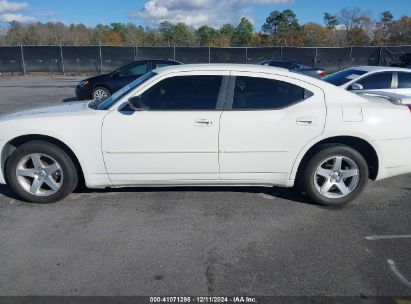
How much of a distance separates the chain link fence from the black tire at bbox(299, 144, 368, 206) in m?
23.2

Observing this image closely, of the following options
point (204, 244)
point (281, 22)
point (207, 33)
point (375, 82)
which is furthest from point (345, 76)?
point (207, 33)

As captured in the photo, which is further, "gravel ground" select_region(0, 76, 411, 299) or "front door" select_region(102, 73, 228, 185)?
"front door" select_region(102, 73, 228, 185)

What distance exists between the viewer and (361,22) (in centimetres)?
6525

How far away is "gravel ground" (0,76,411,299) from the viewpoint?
2918mm

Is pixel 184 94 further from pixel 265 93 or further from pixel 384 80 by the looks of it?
pixel 384 80

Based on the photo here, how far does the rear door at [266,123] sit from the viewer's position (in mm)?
4109

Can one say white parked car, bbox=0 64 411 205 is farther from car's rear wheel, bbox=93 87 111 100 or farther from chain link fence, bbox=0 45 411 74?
chain link fence, bbox=0 45 411 74

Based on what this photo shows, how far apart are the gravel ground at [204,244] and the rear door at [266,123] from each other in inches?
20.8

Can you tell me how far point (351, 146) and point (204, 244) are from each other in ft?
7.04

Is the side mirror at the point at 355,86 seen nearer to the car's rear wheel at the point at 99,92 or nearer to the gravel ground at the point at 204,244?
the gravel ground at the point at 204,244

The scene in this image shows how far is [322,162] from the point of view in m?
4.25

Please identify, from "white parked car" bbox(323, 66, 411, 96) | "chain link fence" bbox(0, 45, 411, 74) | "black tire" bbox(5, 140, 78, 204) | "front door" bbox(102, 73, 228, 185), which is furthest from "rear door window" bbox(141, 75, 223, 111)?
"chain link fence" bbox(0, 45, 411, 74)

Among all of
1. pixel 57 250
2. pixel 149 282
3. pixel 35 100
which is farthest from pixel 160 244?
pixel 35 100

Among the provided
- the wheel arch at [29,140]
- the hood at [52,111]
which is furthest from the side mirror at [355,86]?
the wheel arch at [29,140]
